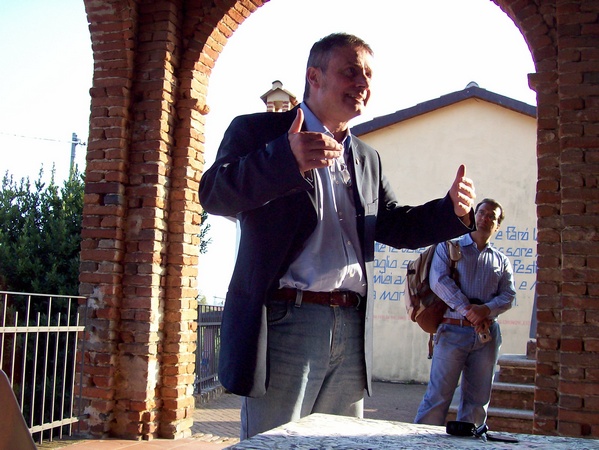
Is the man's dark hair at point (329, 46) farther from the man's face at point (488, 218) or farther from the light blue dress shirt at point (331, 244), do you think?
the man's face at point (488, 218)

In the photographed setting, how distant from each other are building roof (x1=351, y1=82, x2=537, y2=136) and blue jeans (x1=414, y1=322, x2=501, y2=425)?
10868 mm

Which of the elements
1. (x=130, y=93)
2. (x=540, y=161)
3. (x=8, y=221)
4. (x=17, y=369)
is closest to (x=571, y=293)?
(x=540, y=161)

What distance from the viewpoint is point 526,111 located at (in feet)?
48.7

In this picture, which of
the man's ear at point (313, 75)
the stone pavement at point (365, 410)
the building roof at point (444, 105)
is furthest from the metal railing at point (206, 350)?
the man's ear at point (313, 75)

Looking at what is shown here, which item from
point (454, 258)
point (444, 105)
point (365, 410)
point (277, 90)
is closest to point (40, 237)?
point (365, 410)

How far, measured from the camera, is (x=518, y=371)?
729cm

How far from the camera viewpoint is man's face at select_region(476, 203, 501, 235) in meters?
5.33

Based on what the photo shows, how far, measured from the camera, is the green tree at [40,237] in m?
9.15

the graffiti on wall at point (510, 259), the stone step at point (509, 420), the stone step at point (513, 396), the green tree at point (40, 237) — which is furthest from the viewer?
the graffiti on wall at point (510, 259)

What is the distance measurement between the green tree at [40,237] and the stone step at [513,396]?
576cm

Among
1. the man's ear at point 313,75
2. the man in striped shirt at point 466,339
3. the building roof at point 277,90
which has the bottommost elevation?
the man in striped shirt at point 466,339

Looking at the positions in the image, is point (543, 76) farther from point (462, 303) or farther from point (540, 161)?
point (462, 303)

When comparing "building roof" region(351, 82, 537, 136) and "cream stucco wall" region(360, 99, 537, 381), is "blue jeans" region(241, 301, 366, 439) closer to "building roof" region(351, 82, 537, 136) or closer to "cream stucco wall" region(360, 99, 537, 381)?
"cream stucco wall" region(360, 99, 537, 381)

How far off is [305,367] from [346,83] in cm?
94
